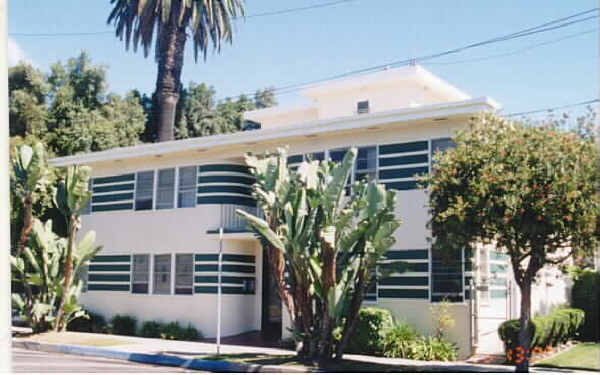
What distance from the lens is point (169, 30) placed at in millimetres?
32906

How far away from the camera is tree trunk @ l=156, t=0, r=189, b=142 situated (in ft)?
108

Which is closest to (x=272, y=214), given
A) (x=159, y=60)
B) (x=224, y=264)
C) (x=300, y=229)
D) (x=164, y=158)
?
(x=300, y=229)

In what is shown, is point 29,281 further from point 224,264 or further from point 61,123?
point 61,123

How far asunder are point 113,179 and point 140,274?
3.82 metres

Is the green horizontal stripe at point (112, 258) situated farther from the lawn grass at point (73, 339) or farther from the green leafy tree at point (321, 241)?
the green leafy tree at point (321, 241)

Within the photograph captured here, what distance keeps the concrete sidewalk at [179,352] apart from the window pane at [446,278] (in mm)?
1822

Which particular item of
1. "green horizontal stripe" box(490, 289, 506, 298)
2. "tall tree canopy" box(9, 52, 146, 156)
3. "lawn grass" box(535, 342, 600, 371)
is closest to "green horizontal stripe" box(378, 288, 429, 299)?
"green horizontal stripe" box(490, 289, 506, 298)

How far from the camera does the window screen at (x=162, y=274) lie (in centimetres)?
2395

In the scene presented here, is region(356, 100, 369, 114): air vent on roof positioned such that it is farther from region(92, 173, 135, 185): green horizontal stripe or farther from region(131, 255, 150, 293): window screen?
region(131, 255, 150, 293): window screen

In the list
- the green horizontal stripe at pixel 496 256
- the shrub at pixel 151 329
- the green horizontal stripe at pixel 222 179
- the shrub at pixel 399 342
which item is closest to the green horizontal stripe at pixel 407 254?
the shrub at pixel 399 342

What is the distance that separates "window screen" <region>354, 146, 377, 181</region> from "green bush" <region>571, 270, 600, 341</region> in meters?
8.57

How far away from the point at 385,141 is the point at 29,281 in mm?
11710

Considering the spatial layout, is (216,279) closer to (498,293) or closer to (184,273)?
(184,273)

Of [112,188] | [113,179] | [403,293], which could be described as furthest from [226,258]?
[403,293]
